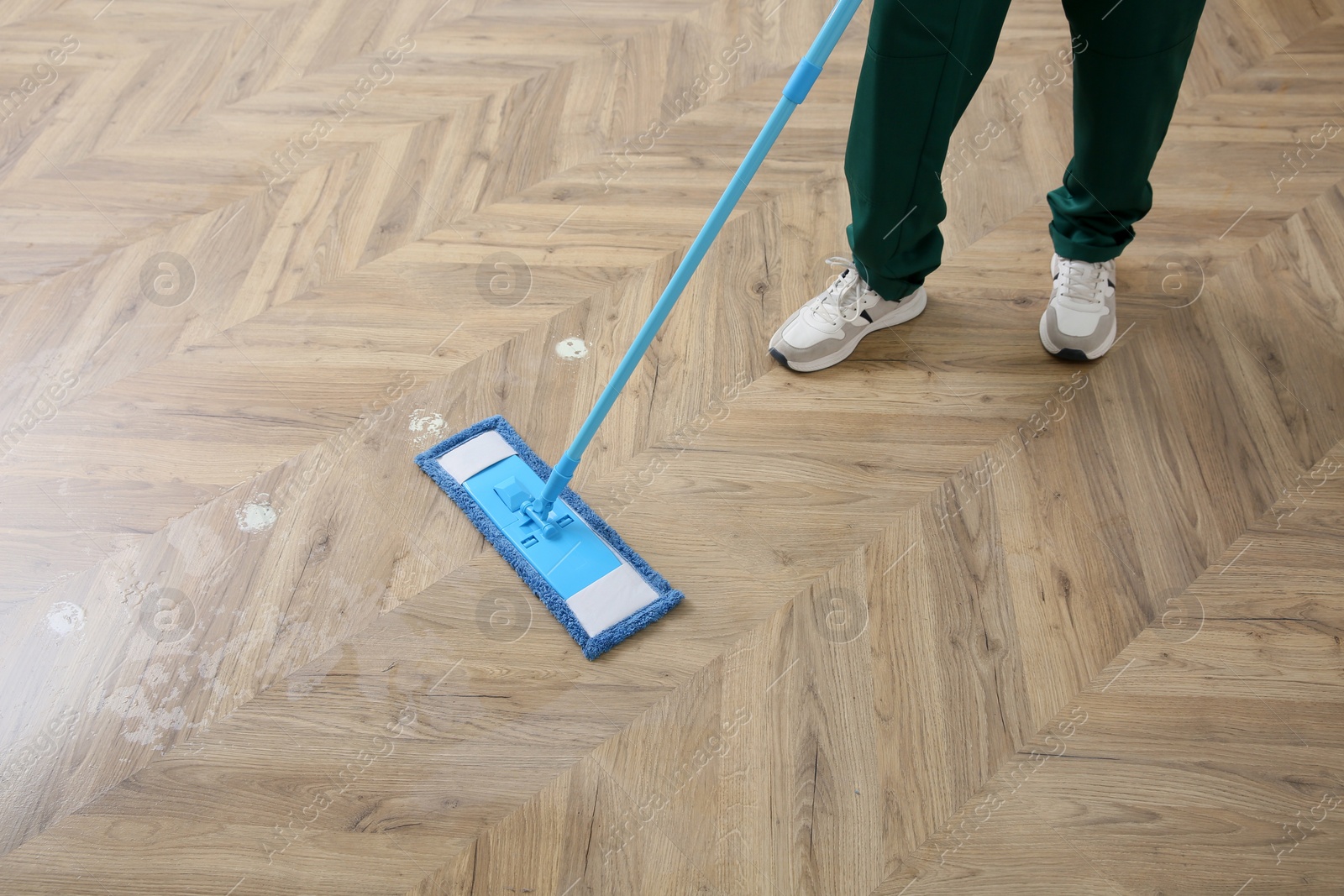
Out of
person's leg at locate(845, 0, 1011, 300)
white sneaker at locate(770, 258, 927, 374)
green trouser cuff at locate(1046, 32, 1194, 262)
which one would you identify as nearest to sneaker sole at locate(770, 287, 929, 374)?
white sneaker at locate(770, 258, 927, 374)

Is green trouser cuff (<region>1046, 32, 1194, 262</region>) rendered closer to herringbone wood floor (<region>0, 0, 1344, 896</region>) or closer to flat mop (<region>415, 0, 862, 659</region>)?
herringbone wood floor (<region>0, 0, 1344, 896</region>)

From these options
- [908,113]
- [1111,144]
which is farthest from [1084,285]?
[908,113]

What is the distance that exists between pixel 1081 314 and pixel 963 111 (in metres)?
0.38

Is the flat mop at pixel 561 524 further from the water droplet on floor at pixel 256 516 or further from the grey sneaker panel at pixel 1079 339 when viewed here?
the grey sneaker panel at pixel 1079 339

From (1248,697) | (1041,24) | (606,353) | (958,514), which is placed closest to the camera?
(1248,697)

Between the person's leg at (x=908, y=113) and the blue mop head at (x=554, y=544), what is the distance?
20.4 inches

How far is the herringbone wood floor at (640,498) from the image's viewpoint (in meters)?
0.98

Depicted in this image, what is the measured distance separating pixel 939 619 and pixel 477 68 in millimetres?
1341

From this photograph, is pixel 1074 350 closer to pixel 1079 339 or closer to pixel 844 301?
pixel 1079 339

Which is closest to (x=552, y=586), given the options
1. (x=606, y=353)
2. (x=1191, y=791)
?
(x=606, y=353)

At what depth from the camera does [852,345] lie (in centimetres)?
137

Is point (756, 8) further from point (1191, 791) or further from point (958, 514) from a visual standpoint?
point (1191, 791)

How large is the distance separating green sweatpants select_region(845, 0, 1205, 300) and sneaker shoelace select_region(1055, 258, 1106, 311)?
2cm

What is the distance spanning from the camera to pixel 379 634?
110 centimetres
